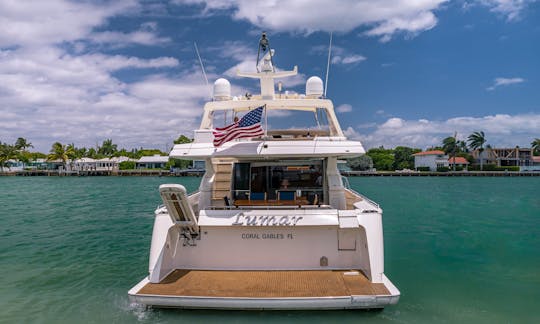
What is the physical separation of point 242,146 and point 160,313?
3780 mm

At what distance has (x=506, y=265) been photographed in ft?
36.6

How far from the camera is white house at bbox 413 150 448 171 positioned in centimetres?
10025

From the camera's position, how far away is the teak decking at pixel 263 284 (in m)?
6.41

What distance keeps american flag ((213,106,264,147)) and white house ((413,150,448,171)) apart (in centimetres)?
10100

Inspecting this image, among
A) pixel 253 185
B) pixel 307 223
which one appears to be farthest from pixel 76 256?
pixel 307 223

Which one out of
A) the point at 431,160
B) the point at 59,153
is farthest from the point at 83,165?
the point at 431,160

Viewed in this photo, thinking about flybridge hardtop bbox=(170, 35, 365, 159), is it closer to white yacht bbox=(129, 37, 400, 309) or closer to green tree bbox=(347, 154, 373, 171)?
white yacht bbox=(129, 37, 400, 309)

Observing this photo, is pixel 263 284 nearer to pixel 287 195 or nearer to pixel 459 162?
pixel 287 195

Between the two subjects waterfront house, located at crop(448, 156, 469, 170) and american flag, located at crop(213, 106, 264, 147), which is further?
waterfront house, located at crop(448, 156, 469, 170)

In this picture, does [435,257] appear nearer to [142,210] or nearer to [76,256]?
[76,256]

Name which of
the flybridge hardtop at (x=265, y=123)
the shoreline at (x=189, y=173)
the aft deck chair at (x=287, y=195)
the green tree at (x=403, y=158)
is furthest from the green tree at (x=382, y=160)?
the aft deck chair at (x=287, y=195)

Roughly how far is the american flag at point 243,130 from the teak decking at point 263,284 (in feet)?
9.04

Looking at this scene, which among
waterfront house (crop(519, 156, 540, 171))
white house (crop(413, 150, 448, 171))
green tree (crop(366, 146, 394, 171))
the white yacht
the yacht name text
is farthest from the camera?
green tree (crop(366, 146, 394, 171))

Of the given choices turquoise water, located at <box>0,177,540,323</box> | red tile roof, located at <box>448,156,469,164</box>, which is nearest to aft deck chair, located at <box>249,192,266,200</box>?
turquoise water, located at <box>0,177,540,323</box>
